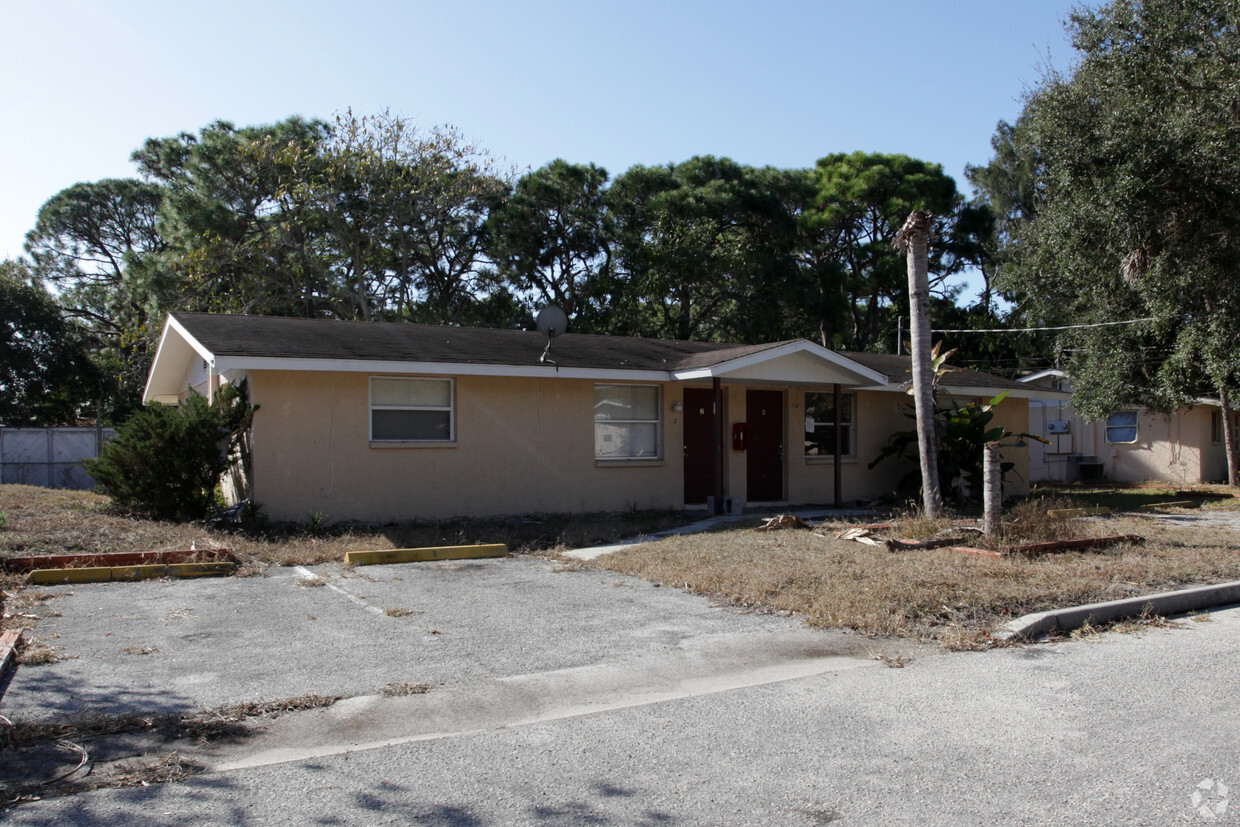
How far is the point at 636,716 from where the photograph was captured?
4980mm

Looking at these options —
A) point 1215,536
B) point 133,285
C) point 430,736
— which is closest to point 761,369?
point 1215,536

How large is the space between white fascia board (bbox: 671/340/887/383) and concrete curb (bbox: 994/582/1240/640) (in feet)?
24.4

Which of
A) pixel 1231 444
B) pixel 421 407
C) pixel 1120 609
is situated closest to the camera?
pixel 1120 609

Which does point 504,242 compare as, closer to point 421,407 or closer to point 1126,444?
point 421,407

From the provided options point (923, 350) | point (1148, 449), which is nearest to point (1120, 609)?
point (923, 350)

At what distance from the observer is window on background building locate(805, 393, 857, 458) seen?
1694 centimetres

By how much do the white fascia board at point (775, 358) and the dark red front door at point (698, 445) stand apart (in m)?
1.16

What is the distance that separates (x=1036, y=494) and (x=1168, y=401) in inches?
190

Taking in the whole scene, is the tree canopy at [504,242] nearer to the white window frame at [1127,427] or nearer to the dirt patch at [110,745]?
the white window frame at [1127,427]

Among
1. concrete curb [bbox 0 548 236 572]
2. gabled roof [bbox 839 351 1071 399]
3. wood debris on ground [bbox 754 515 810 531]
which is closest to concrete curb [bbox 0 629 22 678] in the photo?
concrete curb [bbox 0 548 236 572]

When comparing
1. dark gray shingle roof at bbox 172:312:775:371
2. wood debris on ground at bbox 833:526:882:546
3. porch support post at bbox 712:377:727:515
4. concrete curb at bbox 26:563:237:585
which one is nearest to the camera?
concrete curb at bbox 26:563:237:585

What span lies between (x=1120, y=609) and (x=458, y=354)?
958cm

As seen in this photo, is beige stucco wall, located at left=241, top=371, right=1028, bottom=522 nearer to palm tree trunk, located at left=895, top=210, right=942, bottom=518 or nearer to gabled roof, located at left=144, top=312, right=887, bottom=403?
gabled roof, located at left=144, top=312, right=887, bottom=403

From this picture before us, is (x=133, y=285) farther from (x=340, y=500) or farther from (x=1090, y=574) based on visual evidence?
(x=1090, y=574)
